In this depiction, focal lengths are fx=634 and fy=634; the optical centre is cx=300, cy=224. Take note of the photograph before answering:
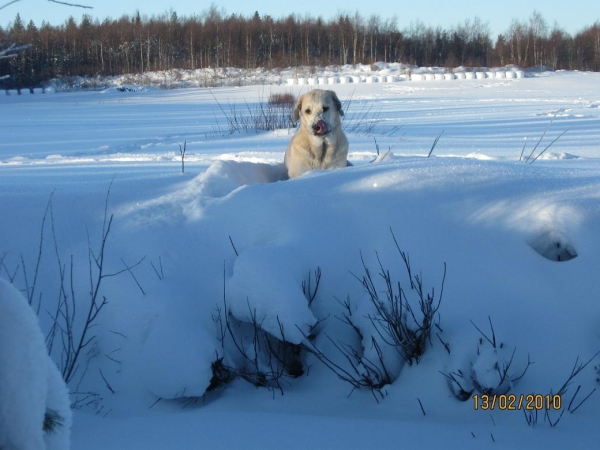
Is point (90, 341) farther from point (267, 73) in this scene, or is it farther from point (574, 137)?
point (267, 73)

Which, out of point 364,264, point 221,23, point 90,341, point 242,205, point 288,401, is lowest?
point 288,401

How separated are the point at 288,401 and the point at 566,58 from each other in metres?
43.7

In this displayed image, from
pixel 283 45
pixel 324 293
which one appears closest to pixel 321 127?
pixel 324 293

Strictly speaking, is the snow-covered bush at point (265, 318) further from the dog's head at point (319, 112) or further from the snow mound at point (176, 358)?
the dog's head at point (319, 112)

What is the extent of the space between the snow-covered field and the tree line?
37422 mm

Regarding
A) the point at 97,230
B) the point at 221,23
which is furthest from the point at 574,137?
the point at 221,23

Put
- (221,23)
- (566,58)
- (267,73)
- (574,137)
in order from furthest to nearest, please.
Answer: (221,23)
(566,58)
(267,73)
(574,137)

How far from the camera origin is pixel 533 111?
502 inches

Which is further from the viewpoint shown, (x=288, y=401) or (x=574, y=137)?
(x=574, y=137)

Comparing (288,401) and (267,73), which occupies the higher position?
(267,73)

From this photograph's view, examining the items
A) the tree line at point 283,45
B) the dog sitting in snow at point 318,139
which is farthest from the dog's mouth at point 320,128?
the tree line at point 283,45
